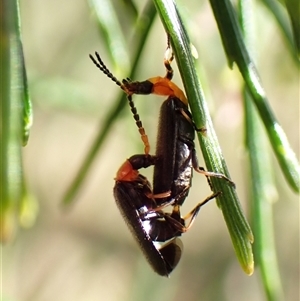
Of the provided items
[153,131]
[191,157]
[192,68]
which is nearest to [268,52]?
[153,131]

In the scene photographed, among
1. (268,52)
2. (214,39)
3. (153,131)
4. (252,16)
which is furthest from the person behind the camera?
(268,52)

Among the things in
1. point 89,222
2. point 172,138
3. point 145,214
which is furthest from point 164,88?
point 89,222

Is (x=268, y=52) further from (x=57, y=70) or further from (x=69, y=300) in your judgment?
(x=69, y=300)

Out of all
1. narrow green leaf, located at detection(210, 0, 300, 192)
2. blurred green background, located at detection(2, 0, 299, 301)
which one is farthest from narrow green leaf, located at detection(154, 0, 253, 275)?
blurred green background, located at detection(2, 0, 299, 301)

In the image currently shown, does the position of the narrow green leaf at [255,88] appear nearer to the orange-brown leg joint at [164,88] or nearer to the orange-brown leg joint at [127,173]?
the orange-brown leg joint at [164,88]

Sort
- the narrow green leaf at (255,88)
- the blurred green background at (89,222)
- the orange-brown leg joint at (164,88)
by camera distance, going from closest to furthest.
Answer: the narrow green leaf at (255,88)
the orange-brown leg joint at (164,88)
the blurred green background at (89,222)

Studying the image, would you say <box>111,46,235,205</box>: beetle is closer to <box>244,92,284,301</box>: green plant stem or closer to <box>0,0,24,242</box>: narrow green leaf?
<box>244,92,284,301</box>: green plant stem

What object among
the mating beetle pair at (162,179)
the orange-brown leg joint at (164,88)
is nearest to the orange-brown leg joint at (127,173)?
the mating beetle pair at (162,179)

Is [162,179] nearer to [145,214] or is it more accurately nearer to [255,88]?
[145,214]
